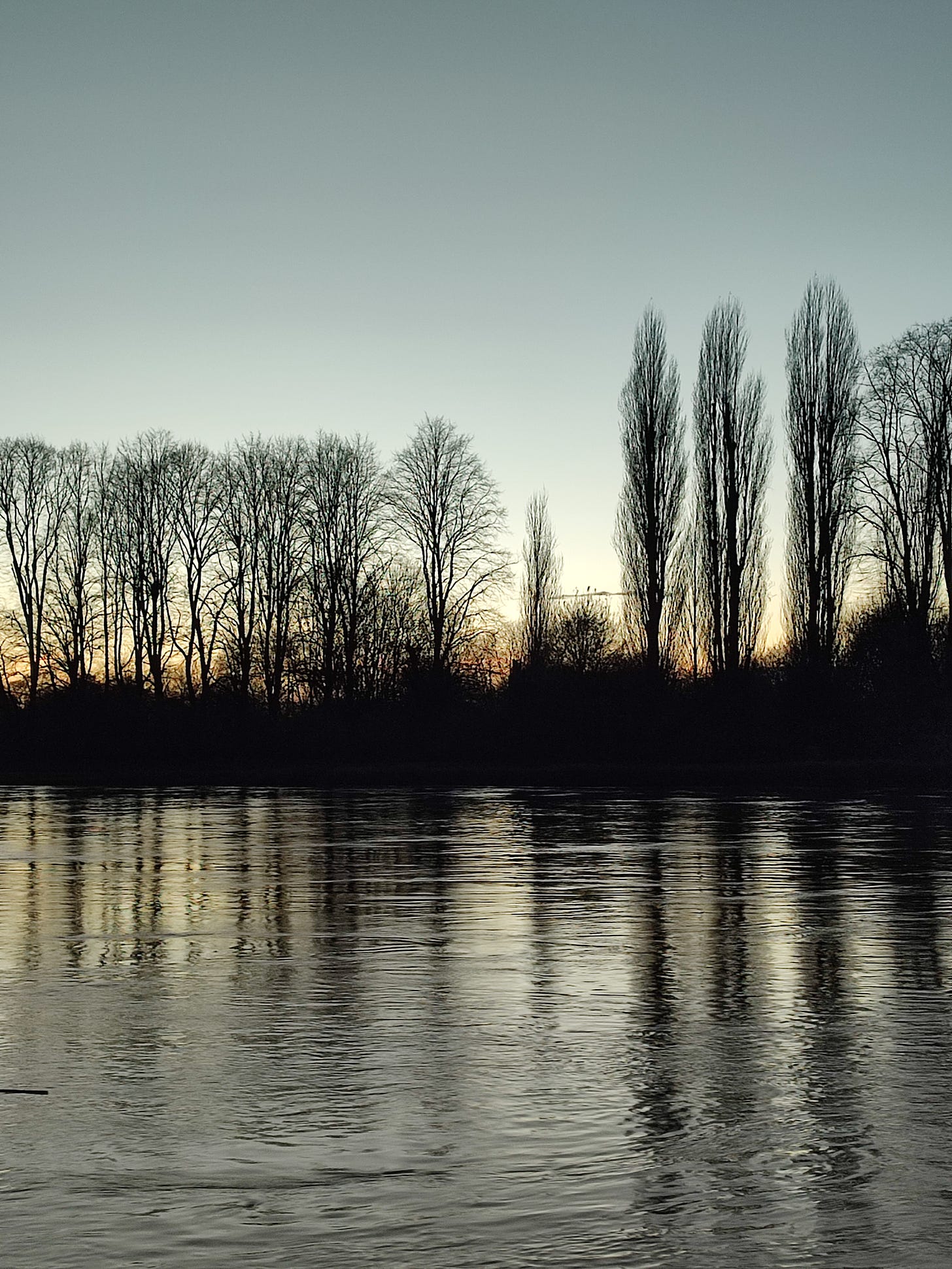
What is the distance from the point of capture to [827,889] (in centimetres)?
1536

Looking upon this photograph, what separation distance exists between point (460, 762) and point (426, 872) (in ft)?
123

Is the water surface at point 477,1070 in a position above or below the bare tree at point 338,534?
below

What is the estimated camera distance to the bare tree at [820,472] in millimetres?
54688

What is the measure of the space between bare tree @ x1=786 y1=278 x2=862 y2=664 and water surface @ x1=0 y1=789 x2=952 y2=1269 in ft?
127

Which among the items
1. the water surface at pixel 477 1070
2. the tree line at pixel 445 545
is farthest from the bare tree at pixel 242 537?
the water surface at pixel 477 1070

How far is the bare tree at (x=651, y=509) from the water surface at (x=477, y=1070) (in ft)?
134

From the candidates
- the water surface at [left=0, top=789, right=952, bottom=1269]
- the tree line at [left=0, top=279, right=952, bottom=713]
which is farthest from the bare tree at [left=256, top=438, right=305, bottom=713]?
the water surface at [left=0, top=789, right=952, bottom=1269]

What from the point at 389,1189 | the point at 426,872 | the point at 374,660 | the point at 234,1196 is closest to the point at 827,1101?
the point at 389,1189

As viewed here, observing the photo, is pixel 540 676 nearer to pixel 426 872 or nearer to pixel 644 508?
pixel 644 508

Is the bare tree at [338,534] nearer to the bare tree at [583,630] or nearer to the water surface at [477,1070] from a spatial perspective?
the bare tree at [583,630]

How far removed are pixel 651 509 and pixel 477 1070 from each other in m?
51.3

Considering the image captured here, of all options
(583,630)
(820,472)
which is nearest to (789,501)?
(820,472)

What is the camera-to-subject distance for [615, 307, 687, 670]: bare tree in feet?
189

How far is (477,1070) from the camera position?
7.29m
